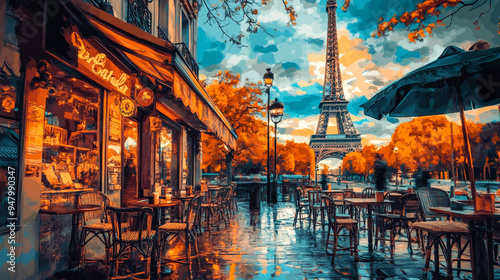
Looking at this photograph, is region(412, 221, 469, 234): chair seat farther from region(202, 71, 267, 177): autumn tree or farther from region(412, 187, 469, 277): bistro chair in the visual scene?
region(202, 71, 267, 177): autumn tree

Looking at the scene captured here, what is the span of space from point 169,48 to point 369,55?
63638mm

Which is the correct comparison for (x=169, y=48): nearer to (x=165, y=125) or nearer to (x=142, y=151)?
(x=142, y=151)

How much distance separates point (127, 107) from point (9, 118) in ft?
7.10

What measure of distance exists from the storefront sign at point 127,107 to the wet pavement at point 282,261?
2.56 meters

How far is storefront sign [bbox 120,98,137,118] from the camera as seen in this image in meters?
5.26

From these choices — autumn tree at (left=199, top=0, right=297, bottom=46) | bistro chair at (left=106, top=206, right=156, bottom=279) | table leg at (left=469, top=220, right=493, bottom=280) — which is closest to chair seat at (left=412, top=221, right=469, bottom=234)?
table leg at (left=469, top=220, right=493, bottom=280)

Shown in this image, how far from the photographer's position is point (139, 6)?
6824 millimetres

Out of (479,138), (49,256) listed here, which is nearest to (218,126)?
(49,256)

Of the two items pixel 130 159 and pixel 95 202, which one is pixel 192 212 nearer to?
pixel 95 202

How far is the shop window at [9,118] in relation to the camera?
10.2 feet

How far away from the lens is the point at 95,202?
4758 millimetres

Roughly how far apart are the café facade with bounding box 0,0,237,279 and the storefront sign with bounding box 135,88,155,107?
0.02m

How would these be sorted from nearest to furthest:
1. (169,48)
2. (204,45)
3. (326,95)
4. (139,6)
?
(169,48)
(139,6)
(204,45)
(326,95)

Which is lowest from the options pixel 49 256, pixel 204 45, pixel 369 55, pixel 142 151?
pixel 49 256
